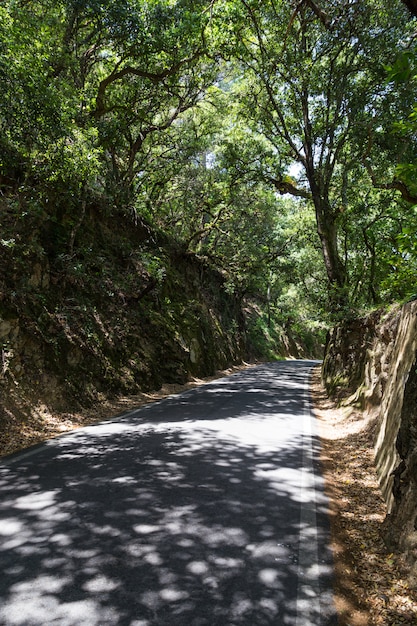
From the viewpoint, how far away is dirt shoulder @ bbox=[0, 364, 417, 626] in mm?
2992

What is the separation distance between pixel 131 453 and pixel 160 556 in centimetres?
296

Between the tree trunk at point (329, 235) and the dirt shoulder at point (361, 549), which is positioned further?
Result: the tree trunk at point (329, 235)

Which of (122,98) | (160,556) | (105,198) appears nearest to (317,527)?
(160,556)

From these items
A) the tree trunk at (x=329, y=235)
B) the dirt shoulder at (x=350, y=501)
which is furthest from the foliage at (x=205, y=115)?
the dirt shoulder at (x=350, y=501)

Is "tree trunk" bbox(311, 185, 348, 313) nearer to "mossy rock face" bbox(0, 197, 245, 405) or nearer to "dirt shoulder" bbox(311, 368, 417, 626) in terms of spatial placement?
"mossy rock face" bbox(0, 197, 245, 405)

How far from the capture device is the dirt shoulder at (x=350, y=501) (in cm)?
299

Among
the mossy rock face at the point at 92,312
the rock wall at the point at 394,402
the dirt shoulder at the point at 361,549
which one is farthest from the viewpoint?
the mossy rock face at the point at 92,312

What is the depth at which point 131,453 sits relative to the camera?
6.23 meters

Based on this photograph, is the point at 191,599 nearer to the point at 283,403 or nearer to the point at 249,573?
the point at 249,573

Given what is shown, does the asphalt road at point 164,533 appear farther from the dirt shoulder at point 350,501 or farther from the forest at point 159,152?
the forest at point 159,152

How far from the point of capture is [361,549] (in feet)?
12.4

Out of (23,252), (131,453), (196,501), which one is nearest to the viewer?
(196,501)

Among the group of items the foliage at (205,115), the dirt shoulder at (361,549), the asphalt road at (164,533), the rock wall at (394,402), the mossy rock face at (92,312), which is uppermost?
the foliage at (205,115)

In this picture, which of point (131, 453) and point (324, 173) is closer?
point (131, 453)
